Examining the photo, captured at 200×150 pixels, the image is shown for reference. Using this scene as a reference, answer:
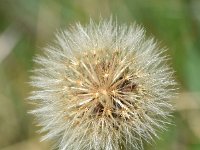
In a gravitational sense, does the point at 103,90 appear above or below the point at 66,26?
below

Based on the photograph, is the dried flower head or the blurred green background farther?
the blurred green background

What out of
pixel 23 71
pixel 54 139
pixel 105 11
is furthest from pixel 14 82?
pixel 54 139

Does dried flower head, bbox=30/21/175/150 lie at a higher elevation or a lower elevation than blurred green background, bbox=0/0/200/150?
lower

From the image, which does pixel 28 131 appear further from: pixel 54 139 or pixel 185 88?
pixel 54 139

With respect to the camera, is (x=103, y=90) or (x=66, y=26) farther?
(x=66, y=26)

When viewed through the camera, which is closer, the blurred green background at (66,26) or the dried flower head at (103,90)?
the dried flower head at (103,90)

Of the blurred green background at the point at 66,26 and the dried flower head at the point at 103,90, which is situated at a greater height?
the blurred green background at the point at 66,26
